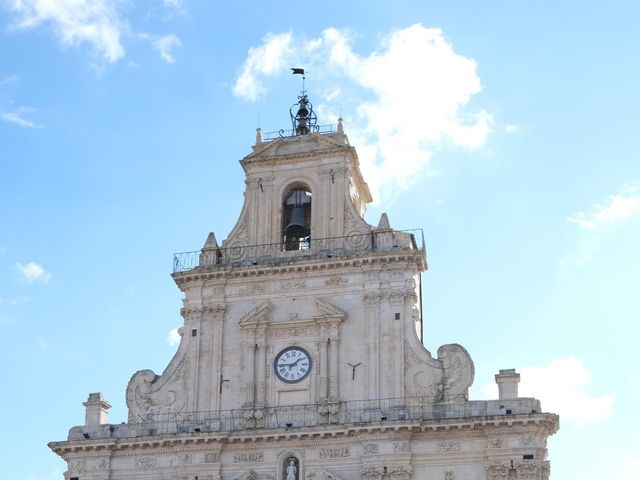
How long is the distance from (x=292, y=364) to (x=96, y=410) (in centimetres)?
659

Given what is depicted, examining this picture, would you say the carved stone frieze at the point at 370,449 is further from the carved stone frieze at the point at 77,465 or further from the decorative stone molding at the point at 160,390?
the carved stone frieze at the point at 77,465

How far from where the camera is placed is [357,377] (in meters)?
36.1

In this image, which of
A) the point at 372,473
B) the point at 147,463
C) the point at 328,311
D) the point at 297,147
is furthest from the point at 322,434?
the point at 297,147

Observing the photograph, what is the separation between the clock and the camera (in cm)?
3672

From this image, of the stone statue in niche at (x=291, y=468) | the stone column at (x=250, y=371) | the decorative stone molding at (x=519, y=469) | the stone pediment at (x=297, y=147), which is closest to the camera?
the decorative stone molding at (x=519, y=469)

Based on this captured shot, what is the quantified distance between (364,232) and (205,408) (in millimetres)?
7667

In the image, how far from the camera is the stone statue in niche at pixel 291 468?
3500 centimetres

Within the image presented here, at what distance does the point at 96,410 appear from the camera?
1484 inches

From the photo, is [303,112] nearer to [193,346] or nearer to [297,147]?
[297,147]

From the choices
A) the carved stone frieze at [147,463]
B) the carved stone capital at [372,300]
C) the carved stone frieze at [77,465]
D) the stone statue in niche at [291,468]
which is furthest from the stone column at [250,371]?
the carved stone frieze at [77,465]

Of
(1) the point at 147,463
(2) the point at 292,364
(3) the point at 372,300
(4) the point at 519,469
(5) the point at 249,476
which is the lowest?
(4) the point at 519,469

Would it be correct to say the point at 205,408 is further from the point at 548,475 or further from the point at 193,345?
the point at 548,475

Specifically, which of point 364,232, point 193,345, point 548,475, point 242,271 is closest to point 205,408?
point 193,345

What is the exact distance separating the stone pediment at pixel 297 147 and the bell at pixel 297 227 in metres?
2.01
